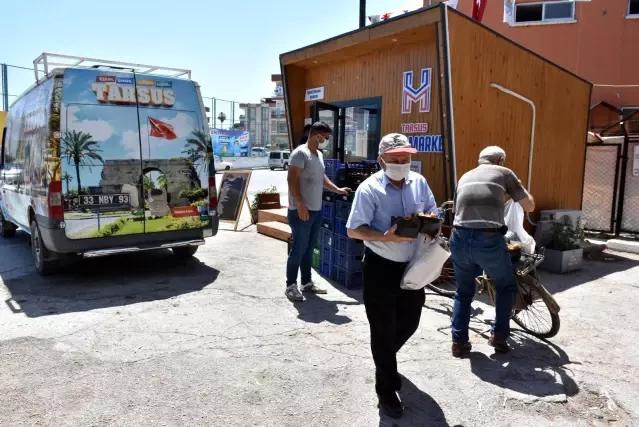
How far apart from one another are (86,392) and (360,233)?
220 centimetres

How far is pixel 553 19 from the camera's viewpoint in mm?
15117

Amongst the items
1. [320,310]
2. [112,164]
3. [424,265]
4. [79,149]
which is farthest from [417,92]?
[424,265]

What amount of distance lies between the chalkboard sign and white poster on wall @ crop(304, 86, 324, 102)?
2064 mm

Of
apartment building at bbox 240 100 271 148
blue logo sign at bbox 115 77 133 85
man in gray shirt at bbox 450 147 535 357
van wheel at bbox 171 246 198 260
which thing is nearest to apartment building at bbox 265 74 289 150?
apartment building at bbox 240 100 271 148

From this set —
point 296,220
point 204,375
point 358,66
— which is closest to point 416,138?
point 358,66

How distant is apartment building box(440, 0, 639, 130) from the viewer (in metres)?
14.2

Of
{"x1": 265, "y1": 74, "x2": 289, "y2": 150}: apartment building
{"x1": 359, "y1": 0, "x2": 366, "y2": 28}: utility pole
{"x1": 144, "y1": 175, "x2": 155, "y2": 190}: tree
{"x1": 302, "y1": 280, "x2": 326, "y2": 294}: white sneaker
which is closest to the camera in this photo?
{"x1": 302, "y1": 280, "x2": 326, "y2": 294}: white sneaker

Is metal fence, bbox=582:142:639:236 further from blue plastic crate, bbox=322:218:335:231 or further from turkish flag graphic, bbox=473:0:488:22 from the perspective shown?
blue plastic crate, bbox=322:218:335:231

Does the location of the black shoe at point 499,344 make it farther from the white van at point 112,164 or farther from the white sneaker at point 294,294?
the white van at point 112,164

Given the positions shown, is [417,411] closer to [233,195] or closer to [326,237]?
[326,237]

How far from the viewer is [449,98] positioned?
6.17 meters

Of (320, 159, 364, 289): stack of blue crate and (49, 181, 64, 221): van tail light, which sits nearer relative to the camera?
(49, 181, 64, 221): van tail light

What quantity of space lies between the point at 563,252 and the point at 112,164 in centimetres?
618

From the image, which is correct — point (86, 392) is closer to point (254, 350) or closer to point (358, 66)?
point (254, 350)
